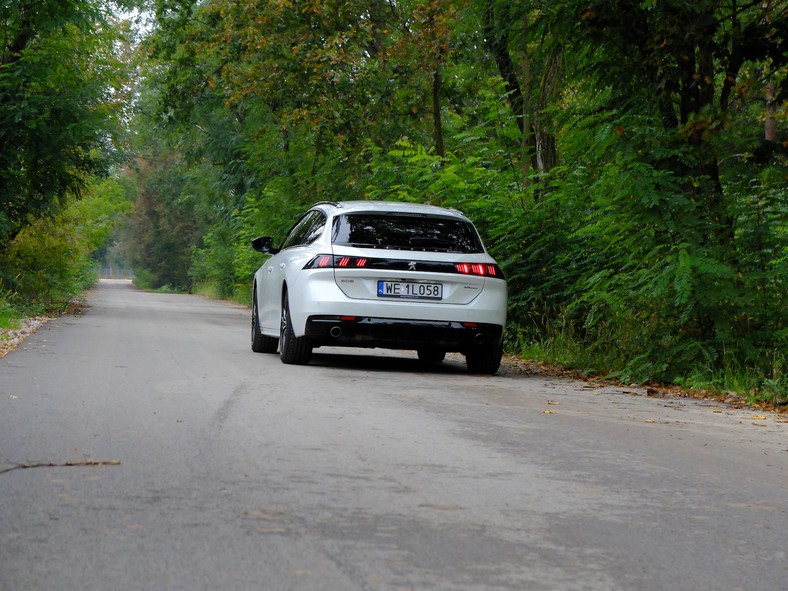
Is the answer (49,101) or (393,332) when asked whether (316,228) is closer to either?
(393,332)

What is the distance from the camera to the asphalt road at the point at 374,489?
374 centimetres

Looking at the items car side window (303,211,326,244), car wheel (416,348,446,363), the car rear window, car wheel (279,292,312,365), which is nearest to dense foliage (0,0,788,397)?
car wheel (416,348,446,363)

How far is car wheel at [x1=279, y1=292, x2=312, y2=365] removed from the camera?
1103 centimetres

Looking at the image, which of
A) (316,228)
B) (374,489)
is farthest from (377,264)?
(374,489)

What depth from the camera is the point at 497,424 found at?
737 cm

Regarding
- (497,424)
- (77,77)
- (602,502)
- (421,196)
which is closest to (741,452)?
(497,424)

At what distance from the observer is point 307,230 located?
1217 cm

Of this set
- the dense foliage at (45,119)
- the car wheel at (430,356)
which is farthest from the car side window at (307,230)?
the dense foliage at (45,119)

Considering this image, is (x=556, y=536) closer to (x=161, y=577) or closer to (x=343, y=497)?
(x=343, y=497)

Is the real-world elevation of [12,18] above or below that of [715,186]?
above

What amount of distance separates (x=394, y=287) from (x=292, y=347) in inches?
49.9

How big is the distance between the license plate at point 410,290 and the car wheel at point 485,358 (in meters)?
0.88

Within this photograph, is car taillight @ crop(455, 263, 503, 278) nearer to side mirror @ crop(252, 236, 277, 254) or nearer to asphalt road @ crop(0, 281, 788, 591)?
asphalt road @ crop(0, 281, 788, 591)

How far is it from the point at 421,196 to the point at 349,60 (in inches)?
244
